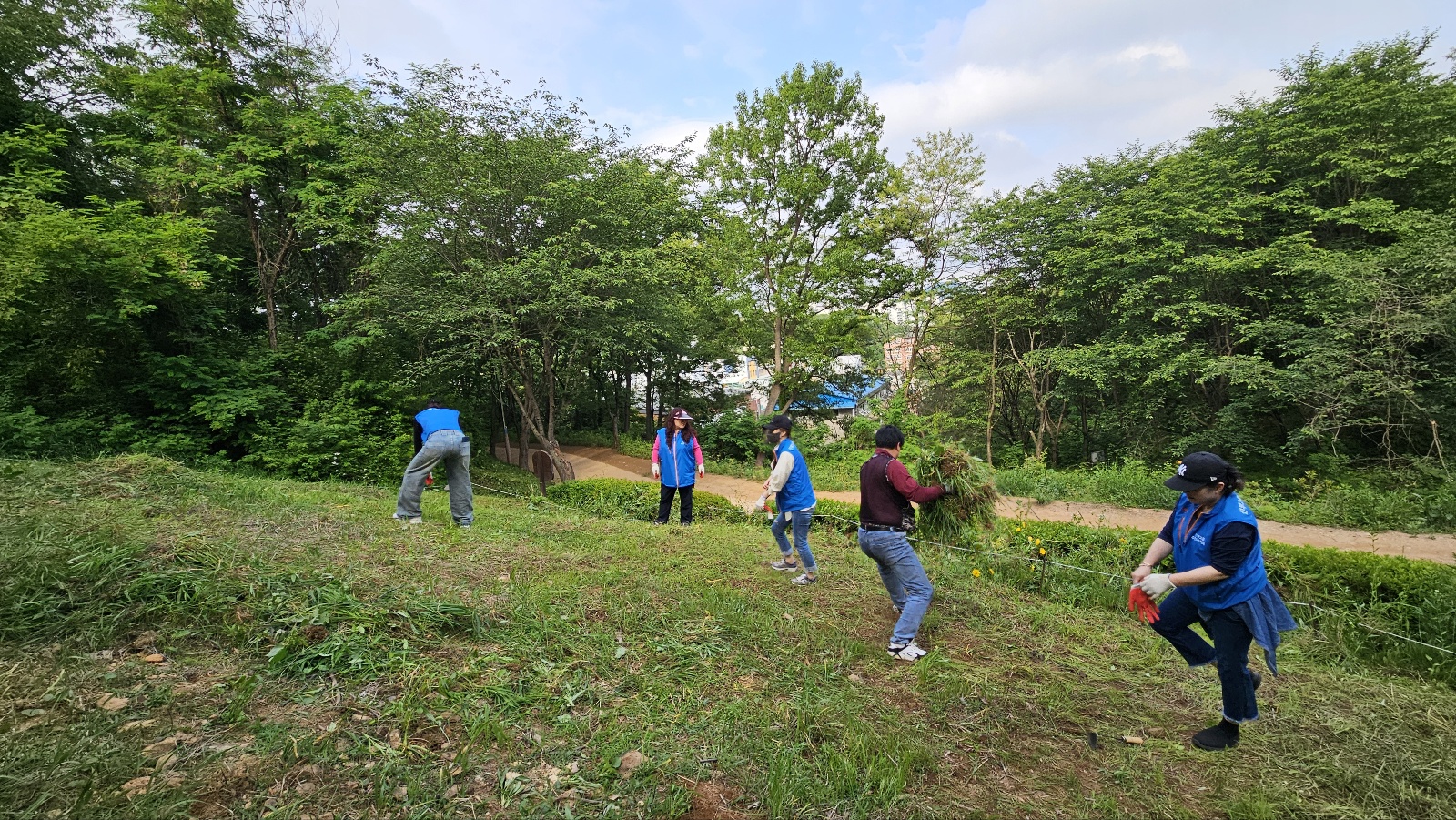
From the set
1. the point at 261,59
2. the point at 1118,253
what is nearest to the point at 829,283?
the point at 1118,253

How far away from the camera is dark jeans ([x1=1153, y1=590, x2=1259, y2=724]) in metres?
2.91

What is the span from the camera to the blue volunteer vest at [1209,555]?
2857 mm

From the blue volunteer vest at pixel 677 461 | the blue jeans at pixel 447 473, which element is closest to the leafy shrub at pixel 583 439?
the blue volunteer vest at pixel 677 461

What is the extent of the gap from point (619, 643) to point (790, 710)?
1185mm

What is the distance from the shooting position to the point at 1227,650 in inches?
116

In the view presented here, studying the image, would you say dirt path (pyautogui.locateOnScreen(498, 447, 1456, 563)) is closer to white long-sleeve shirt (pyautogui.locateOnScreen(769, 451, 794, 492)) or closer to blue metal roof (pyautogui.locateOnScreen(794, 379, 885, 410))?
white long-sleeve shirt (pyautogui.locateOnScreen(769, 451, 794, 492))

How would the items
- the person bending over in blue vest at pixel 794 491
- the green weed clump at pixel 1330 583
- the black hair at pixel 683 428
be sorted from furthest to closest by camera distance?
the black hair at pixel 683 428
the person bending over in blue vest at pixel 794 491
the green weed clump at pixel 1330 583

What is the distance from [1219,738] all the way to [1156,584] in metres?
0.91

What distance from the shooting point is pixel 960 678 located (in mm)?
3635

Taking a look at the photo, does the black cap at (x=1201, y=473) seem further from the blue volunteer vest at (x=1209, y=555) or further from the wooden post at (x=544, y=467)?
the wooden post at (x=544, y=467)

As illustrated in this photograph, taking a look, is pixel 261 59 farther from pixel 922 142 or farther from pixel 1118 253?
pixel 1118 253

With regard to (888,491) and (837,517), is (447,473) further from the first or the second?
(837,517)

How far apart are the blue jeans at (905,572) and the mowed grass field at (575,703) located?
0.81 feet

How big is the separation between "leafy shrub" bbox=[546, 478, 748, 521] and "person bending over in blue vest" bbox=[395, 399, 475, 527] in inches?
105
